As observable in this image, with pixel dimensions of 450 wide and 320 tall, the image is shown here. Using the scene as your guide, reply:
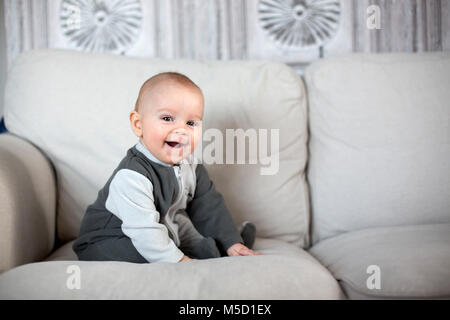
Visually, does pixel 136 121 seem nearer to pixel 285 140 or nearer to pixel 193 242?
pixel 193 242

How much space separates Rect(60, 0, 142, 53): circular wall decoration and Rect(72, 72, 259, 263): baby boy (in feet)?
2.66

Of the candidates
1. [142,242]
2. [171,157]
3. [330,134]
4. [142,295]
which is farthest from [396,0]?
[142,295]

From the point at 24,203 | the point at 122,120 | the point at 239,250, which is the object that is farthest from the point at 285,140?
the point at 24,203

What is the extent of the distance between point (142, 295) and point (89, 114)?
757 mm

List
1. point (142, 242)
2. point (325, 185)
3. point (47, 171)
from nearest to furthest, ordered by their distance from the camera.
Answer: point (142, 242)
point (47, 171)
point (325, 185)

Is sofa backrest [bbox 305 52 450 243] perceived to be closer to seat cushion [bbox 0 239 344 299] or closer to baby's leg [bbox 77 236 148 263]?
seat cushion [bbox 0 239 344 299]

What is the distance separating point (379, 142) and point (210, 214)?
0.61 m

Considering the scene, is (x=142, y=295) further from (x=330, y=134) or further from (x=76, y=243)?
(x=330, y=134)

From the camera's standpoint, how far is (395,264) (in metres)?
0.91

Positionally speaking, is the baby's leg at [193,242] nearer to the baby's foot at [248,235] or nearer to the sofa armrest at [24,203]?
the baby's foot at [248,235]

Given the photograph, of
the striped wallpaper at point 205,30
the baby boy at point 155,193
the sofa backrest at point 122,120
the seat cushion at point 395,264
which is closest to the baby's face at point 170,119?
the baby boy at point 155,193

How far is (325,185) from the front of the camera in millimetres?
1348

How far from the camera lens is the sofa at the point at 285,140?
4.09 ft

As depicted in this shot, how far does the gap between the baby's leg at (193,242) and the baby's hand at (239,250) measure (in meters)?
0.04
